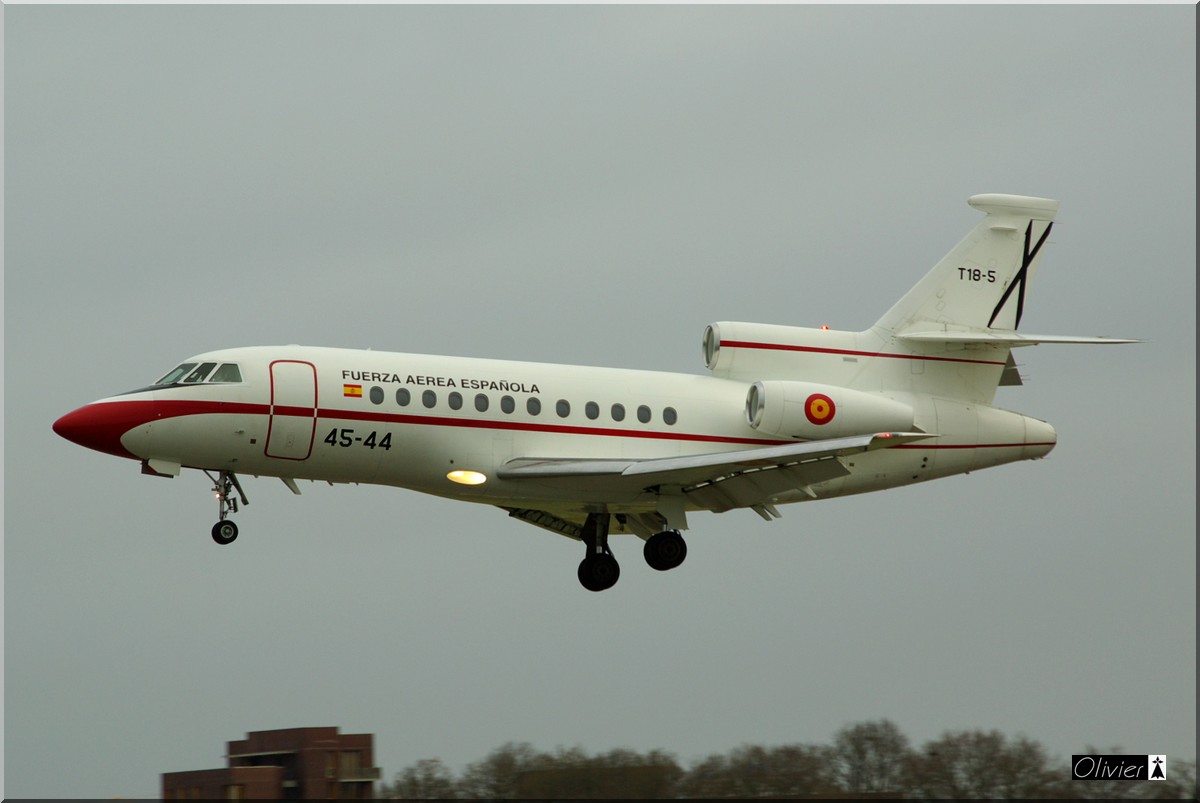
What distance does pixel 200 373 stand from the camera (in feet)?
98.1

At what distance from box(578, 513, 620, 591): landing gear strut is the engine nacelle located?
13.5 ft

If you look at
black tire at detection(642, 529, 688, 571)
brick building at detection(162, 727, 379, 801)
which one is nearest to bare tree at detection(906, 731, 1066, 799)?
black tire at detection(642, 529, 688, 571)

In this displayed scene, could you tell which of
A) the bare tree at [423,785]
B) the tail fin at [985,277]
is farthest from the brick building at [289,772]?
the tail fin at [985,277]

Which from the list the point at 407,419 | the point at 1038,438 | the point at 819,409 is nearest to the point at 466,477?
the point at 407,419

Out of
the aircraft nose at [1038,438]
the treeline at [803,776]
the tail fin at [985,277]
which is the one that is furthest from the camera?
the tail fin at [985,277]

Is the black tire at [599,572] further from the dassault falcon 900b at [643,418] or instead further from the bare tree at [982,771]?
the bare tree at [982,771]

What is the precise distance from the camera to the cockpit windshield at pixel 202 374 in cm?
2977

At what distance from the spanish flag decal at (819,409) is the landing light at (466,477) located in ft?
20.3

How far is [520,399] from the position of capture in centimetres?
3089

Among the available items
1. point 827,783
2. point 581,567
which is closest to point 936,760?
point 827,783

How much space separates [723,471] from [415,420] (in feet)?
18.0

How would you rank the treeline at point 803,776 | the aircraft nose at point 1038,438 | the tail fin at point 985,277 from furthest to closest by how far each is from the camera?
the tail fin at point 985,277
the aircraft nose at point 1038,438
the treeline at point 803,776

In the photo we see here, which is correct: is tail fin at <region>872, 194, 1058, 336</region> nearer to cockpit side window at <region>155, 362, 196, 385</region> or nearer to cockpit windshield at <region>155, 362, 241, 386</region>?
cockpit windshield at <region>155, 362, 241, 386</region>

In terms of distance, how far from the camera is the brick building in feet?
109
